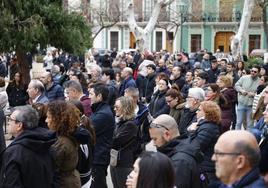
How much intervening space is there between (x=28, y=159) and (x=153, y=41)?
2045 inches

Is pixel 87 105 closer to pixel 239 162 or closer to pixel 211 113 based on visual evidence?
pixel 211 113

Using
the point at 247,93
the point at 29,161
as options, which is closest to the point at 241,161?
the point at 29,161

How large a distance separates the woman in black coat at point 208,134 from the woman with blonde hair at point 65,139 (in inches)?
49.5

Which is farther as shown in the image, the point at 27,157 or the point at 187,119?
the point at 187,119

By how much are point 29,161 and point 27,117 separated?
49 centimetres

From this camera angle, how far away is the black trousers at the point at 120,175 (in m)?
7.30

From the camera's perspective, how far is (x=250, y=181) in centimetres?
372

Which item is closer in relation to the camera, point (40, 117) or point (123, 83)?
point (40, 117)

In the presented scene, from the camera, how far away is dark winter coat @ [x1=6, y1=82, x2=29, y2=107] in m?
12.0

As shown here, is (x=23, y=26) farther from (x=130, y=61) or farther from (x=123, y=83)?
(x=130, y=61)

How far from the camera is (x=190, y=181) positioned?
16.6 feet

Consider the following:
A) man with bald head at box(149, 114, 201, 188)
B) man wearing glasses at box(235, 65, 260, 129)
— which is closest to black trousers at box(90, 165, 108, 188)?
man with bald head at box(149, 114, 201, 188)

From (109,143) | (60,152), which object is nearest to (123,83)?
(109,143)

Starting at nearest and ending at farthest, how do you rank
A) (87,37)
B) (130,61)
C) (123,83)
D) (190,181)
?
1. (190,181)
2. (123,83)
3. (87,37)
4. (130,61)
